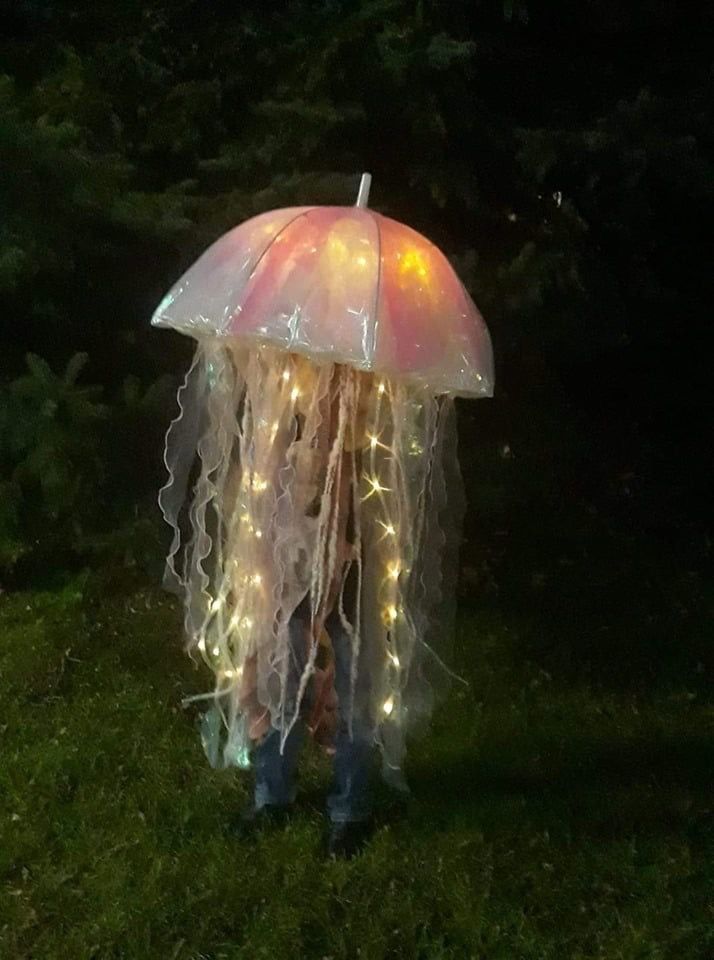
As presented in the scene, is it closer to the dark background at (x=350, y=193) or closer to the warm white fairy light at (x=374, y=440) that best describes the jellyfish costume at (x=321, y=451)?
the warm white fairy light at (x=374, y=440)

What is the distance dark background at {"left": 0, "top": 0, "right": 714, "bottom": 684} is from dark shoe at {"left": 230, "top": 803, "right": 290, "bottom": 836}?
3.87ft

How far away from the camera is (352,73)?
12.4ft

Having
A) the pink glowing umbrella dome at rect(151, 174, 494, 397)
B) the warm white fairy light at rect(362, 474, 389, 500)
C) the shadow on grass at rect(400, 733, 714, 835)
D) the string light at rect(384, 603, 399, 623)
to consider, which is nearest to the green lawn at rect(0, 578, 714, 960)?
the shadow on grass at rect(400, 733, 714, 835)

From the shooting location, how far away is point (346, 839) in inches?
114

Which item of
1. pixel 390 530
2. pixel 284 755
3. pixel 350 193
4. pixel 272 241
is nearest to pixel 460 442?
pixel 350 193

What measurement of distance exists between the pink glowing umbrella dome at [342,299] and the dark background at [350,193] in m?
1.27

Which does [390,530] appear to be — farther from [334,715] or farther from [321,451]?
[334,715]

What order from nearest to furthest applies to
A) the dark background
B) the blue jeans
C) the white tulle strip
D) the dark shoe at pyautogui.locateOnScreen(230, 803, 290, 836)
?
1. the white tulle strip
2. the blue jeans
3. the dark shoe at pyautogui.locateOnScreen(230, 803, 290, 836)
4. the dark background

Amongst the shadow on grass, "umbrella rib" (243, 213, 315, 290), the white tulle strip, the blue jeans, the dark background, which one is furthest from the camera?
the dark background

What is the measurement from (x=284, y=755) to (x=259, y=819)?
26 cm

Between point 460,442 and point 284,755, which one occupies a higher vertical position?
point 460,442

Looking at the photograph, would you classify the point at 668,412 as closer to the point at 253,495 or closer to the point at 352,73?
the point at 352,73

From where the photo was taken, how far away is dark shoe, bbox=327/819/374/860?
288 cm

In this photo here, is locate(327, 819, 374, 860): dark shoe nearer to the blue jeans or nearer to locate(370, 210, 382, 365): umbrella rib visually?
the blue jeans
